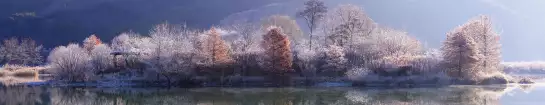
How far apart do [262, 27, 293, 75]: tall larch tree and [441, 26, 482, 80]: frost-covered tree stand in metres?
17.6

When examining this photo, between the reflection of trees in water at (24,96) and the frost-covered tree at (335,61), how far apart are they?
3001 cm

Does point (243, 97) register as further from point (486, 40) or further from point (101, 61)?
point (486, 40)

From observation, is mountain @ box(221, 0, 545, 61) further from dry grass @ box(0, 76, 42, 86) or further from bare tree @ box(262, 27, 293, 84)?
dry grass @ box(0, 76, 42, 86)

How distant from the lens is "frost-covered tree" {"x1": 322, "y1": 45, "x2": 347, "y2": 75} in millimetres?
63844

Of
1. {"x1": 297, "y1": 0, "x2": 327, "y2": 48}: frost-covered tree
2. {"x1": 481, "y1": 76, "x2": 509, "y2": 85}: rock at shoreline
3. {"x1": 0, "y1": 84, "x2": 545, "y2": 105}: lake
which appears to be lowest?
{"x1": 0, "y1": 84, "x2": 545, "y2": 105}: lake

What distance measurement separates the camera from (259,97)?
45875 millimetres

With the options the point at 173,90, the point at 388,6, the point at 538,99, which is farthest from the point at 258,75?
the point at 388,6

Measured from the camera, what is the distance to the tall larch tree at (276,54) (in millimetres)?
61219

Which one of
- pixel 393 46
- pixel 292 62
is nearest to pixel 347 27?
pixel 393 46

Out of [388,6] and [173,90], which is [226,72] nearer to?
[173,90]

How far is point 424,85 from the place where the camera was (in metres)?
58.8

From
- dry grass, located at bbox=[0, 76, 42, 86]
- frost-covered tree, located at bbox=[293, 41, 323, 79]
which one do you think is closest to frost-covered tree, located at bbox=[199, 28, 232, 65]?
frost-covered tree, located at bbox=[293, 41, 323, 79]

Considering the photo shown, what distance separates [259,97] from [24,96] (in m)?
20.9

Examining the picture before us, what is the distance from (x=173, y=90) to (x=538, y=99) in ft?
108
